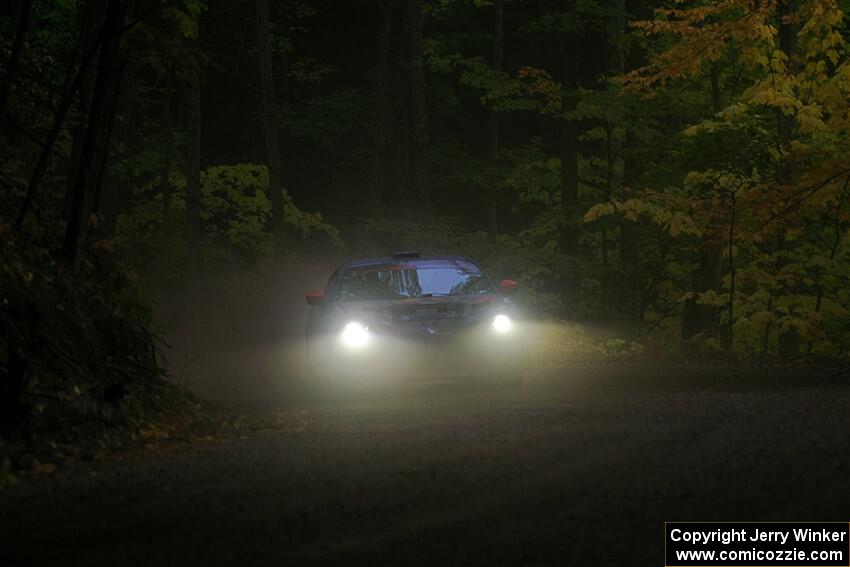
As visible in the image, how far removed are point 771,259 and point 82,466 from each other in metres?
17.6

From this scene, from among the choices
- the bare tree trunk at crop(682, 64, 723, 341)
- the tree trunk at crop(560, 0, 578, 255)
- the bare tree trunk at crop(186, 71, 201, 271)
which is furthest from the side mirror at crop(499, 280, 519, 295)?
the bare tree trunk at crop(186, 71, 201, 271)

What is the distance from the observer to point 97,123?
13.6m

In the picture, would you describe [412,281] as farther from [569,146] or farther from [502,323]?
[569,146]

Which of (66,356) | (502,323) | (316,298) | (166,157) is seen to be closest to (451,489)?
(66,356)

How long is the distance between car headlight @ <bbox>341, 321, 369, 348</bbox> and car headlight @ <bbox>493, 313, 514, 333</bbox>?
4.96ft

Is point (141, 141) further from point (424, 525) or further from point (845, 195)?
point (424, 525)

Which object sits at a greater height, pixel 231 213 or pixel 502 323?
pixel 231 213

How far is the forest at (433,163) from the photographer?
13.9m

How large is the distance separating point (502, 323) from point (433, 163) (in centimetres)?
2686

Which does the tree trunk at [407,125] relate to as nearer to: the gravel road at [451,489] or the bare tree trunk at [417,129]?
the bare tree trunk at [417,129]

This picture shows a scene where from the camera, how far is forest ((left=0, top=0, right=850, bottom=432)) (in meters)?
13.9

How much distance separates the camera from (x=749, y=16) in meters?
19.6

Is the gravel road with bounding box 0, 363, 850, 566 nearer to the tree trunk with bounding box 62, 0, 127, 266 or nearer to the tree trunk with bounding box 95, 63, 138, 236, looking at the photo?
the tree trunk with bounding box 62, 0, 127, 266

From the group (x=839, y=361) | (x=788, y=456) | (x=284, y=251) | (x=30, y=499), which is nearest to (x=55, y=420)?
(x=30, y=499)
